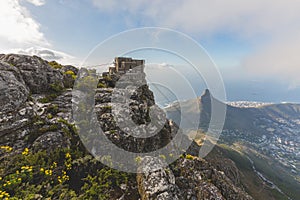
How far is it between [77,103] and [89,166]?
22.1ft

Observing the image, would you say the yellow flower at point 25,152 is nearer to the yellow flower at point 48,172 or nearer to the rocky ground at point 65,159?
the rocky ground at point 65,159

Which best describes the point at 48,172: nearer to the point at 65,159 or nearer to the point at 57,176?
the point at 57,176

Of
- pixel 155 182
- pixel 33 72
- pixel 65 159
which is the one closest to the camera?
pixel 155 182

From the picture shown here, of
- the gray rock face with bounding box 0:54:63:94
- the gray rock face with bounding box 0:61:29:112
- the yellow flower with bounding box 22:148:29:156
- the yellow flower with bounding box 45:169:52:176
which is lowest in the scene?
the yellow flower with bounding box 45:169:52:176

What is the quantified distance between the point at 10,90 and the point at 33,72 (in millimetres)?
Result: 4326

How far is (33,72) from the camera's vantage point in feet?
49.2

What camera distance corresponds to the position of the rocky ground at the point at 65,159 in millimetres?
8078

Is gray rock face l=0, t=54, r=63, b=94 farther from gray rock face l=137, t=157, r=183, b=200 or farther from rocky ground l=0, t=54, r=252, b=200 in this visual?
gray rock face l=137, t=157, r=183, b=200

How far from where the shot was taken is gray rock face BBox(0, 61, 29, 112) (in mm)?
10695

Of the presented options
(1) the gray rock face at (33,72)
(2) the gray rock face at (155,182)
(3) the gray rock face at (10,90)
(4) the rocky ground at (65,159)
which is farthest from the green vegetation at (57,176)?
(1) the gray rock face at (33,72)

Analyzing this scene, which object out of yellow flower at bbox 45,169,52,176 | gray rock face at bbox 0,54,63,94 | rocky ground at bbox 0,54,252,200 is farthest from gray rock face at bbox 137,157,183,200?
gray rock face at bbox 0,54,63,94

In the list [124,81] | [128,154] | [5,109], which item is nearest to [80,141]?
[128,154]

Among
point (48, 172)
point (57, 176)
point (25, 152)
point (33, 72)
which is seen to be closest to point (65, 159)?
point (57, 176)

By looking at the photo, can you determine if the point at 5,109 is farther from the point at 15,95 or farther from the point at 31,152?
the point at 31,152
